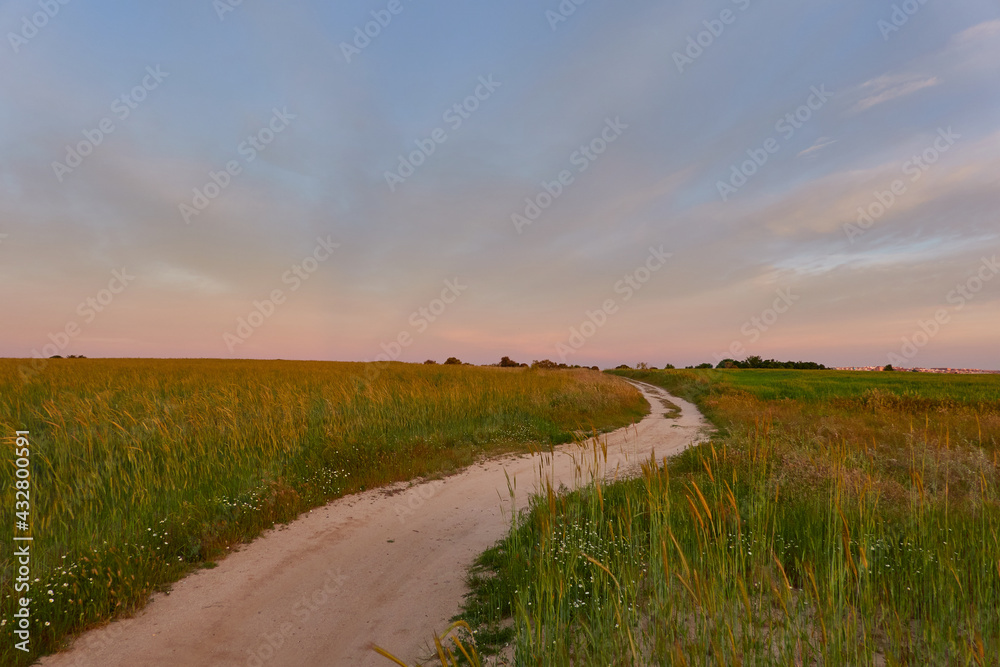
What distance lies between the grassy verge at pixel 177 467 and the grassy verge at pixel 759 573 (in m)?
2.02

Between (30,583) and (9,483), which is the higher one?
(9,483)

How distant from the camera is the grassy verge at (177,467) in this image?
5.09 meters

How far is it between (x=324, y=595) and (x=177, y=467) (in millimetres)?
4635

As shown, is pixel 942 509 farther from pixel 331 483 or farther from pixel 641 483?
pixel 331 483

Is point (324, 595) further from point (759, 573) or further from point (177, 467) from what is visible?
point (759, 573)

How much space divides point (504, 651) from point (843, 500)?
5190 mm

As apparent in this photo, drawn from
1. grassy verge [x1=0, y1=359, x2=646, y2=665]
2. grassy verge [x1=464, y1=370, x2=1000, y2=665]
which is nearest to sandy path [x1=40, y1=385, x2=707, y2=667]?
grassy verge [x1=0, y1=359, x2=646, y2=665]

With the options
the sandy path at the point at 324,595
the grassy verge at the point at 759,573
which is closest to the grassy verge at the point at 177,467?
the sandy path at the point at 324,595

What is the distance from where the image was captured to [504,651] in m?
4.15

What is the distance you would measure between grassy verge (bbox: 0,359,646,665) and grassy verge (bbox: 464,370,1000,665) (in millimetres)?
2018

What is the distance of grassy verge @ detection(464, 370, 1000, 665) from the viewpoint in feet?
10.7

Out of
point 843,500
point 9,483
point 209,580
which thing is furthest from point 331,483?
point 843,500

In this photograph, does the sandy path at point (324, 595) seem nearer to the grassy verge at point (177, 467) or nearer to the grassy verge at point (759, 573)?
the grassy verge at point (177, 467)

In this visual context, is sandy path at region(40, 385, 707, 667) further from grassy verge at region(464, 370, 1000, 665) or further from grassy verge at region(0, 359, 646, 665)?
grassy verge at region(464, 370, 1000, 665)
